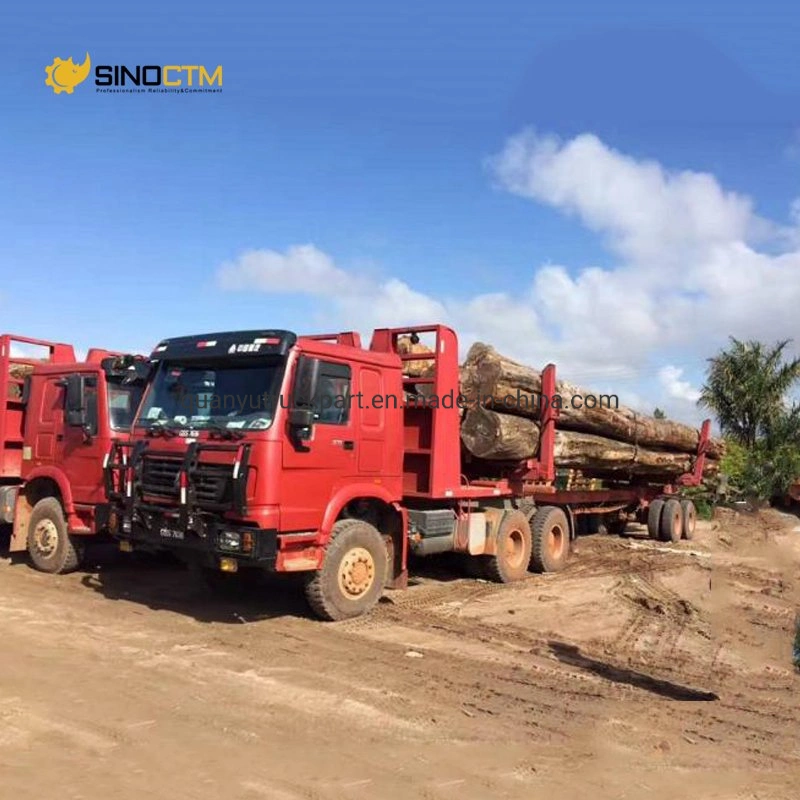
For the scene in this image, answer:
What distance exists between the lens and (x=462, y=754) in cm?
438

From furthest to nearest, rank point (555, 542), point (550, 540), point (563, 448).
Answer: point (555, 542), point (550, 540), point (563, 448)

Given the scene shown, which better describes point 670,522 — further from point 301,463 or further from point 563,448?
point 301,463

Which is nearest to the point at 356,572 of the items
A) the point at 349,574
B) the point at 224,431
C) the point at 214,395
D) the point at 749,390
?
the point at 349,574

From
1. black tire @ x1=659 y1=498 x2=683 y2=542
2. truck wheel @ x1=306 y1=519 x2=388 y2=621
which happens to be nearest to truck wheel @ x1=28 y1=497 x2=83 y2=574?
truck wheel @ x1=306 y1=519 x2=388 y2=621

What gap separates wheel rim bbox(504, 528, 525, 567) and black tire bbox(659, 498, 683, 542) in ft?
23.0

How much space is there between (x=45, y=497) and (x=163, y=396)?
331 cm

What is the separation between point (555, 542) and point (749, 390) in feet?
53.6

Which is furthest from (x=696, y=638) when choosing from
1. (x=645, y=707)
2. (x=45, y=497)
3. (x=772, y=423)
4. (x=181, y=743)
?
(x=772, y=423)

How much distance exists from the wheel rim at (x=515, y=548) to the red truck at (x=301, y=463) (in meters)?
0.88

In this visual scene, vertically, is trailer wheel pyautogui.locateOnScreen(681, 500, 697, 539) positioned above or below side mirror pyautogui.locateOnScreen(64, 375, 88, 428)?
below

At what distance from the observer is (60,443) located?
9562 millimetres

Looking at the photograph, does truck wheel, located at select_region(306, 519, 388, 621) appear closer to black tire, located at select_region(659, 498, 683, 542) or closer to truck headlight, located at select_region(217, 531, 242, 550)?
truck headlight, located at select_region(217, 531, 242, 550)

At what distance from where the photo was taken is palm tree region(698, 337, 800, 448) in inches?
981

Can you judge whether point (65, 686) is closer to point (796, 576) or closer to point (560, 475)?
point (560, 475)
